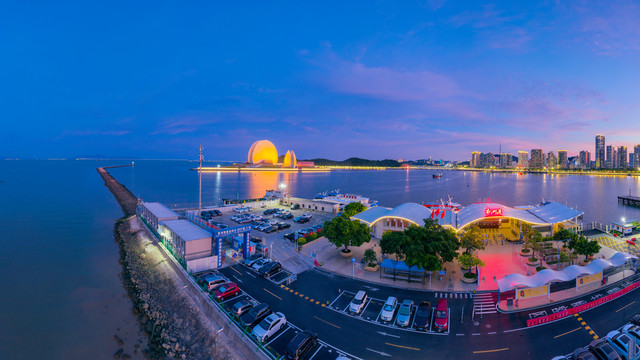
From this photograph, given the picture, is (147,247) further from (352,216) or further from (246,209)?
(352,216)

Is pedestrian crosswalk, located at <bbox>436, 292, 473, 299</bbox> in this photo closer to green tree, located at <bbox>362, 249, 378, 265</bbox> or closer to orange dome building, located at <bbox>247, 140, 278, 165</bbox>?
green tree, located at <bbox>362, 249, 378, 265</bbox>

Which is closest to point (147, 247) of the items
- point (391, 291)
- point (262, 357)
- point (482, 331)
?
point (262, 357)

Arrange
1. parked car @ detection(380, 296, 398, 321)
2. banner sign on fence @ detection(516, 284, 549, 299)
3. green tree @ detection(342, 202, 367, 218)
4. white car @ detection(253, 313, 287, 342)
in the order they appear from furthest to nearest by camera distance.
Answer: green tree @ detection(342, 202, 367, 218) < banner sign on fence @ detection(516, 284, 549, 299) < parked car @ detection(380, 296, 398, 321) < white car @ detection(253, 313, 287, 342)

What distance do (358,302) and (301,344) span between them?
5038 mm

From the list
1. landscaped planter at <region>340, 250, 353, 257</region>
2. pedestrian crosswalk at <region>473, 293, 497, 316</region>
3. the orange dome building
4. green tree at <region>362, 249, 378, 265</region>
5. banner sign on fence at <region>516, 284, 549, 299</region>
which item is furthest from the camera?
the orange dome building

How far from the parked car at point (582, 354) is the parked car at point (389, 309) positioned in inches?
305

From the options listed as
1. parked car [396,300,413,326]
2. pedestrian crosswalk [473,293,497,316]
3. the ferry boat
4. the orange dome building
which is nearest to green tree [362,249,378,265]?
parked car [396,300,413,326]

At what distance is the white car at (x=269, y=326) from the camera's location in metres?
13.7

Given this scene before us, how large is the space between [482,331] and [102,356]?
68.6 feet

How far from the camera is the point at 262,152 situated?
17338 cm

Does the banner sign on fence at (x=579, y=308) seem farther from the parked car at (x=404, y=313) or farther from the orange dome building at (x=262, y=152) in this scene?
the orange dome building at (x=262, y=152)

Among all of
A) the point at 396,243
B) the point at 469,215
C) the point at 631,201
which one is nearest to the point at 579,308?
the point at 396,243

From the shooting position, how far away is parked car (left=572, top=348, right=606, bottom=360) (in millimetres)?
11484

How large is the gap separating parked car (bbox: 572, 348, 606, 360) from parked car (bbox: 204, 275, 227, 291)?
19.2 meters
